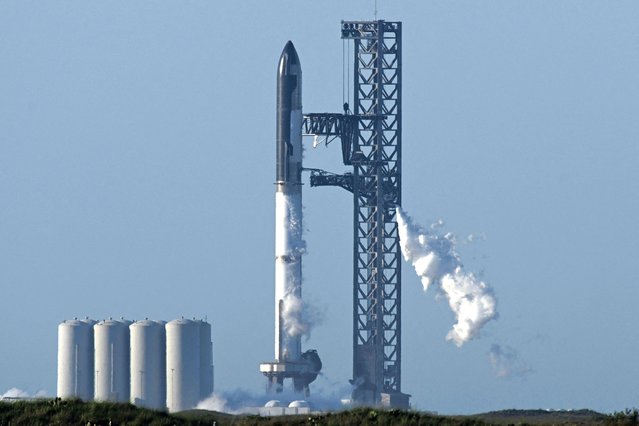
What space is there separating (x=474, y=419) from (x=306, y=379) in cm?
10888

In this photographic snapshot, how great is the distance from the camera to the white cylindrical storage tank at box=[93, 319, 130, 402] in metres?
174

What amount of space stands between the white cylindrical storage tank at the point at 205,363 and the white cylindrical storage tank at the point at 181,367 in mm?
1112

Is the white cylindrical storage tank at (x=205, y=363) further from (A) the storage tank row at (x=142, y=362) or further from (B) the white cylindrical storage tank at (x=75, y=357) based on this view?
(B) the white cylindrical storage tank at (x=75, y=357)

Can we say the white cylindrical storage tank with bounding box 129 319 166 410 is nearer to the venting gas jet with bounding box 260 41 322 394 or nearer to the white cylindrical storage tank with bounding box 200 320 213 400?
the white cylindrical storage tank with bounding box 200 320 213 400

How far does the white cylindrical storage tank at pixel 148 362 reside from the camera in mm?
173125

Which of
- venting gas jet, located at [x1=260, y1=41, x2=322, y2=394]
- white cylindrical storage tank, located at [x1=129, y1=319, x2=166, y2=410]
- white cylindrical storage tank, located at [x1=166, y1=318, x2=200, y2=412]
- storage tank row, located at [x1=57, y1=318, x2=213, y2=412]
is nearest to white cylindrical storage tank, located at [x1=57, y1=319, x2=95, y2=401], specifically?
storage tank row, located at [x1=57, y1=318, x2=213, y2=412]

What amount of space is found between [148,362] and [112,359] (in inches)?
141

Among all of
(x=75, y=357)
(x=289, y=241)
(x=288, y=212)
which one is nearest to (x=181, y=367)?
(x=75, y=357)

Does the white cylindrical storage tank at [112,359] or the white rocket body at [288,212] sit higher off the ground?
the white rocket body at [288,212]

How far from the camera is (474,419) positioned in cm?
7025

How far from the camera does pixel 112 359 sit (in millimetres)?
174625

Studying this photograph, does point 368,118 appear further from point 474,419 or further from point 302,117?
point 474,419

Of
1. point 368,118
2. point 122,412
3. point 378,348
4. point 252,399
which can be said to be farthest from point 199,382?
point 122,412

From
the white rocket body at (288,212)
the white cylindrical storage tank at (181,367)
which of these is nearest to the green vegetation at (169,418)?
the white cylindrical storage tank at (181,367)
